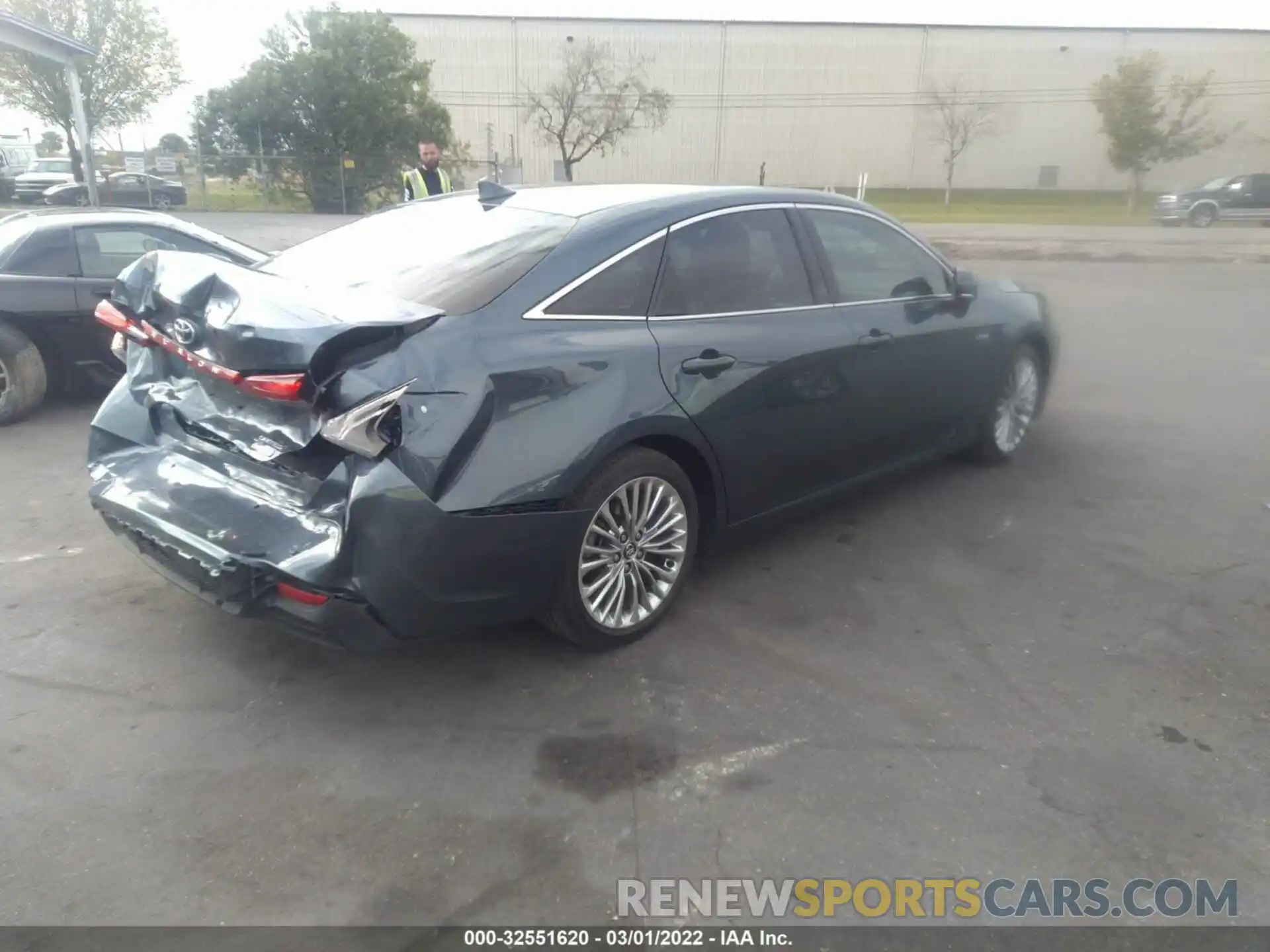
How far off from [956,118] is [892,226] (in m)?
55.6

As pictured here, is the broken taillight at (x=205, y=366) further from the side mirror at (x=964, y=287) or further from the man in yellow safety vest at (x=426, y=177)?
the man in yellow safety vest at (x=426, y=177)

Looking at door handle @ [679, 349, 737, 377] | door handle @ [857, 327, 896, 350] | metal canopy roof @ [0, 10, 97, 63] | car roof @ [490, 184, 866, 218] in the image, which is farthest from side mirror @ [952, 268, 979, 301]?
metal canopy roof @ [0, 10, 97, 63]

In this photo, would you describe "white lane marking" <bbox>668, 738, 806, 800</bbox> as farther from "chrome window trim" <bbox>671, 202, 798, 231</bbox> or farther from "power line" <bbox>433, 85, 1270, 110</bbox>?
"power line" <bbox>433, 85, 1270, 110</bbox>

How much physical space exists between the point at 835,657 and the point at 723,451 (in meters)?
0.92

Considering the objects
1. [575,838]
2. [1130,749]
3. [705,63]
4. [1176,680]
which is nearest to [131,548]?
[575,838]

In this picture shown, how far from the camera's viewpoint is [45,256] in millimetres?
6699

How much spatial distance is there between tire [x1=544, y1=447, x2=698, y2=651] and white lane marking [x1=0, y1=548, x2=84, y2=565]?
2543mm

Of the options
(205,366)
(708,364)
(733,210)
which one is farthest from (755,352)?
(205,366)

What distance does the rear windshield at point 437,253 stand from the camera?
342 centimetres

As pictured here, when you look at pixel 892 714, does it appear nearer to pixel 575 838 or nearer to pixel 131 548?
pixel 575 838

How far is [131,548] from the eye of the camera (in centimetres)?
353

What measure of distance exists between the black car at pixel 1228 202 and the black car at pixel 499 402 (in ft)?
112

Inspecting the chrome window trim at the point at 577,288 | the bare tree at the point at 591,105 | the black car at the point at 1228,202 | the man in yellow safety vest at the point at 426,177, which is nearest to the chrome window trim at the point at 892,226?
the chrome window trim at the point at 577,288

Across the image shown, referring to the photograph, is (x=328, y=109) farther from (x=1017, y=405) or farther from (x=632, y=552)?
(x=632, y=552)
